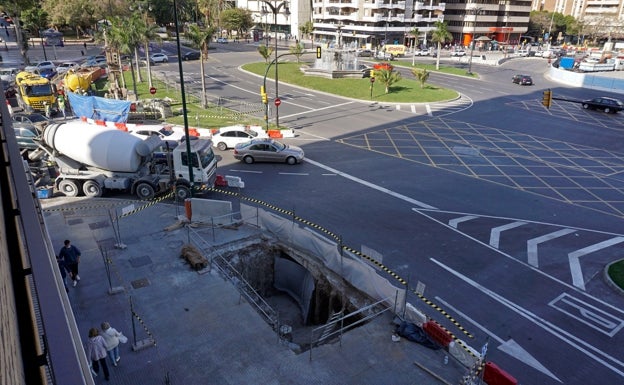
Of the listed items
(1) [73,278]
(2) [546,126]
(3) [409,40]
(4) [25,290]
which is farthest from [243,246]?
(3) [409,40]

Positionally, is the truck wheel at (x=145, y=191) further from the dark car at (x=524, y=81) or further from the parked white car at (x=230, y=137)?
the dark car at (x=524, y=81)

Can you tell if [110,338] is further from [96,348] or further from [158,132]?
[158,132]

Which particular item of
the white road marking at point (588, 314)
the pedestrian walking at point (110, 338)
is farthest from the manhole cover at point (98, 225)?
the white road marking at point (588, 314)

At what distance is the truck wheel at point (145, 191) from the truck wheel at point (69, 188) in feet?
8.98

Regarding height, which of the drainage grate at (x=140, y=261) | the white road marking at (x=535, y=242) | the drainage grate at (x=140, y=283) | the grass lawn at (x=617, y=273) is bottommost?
the white road marking at (x=535, y=242)

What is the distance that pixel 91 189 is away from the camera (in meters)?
19.4

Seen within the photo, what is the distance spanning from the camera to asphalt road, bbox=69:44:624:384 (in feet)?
40.5

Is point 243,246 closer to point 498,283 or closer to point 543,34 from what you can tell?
point 498,283

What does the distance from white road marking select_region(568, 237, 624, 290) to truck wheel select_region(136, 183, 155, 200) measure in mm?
17046

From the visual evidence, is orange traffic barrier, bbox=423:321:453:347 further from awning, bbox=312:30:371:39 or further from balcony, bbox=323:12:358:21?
balcony, bbox=323:12:358:21

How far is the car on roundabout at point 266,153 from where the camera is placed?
24812 mm

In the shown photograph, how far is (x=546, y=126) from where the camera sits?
3641cm

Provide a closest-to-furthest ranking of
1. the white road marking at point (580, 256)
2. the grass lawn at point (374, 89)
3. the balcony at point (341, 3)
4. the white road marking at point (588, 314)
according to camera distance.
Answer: the white road marking at point (588, 314), the white road marking at point (580, 256), the grass lawn at point (374, 89), the balcony at point (341, 3)

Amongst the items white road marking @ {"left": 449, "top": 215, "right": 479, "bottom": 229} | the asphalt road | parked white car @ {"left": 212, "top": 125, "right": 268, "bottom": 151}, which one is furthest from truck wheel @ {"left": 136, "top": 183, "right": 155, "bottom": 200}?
white road marking @ {"left": 449, "top": 215, "right": 479, "bottom": 229}
